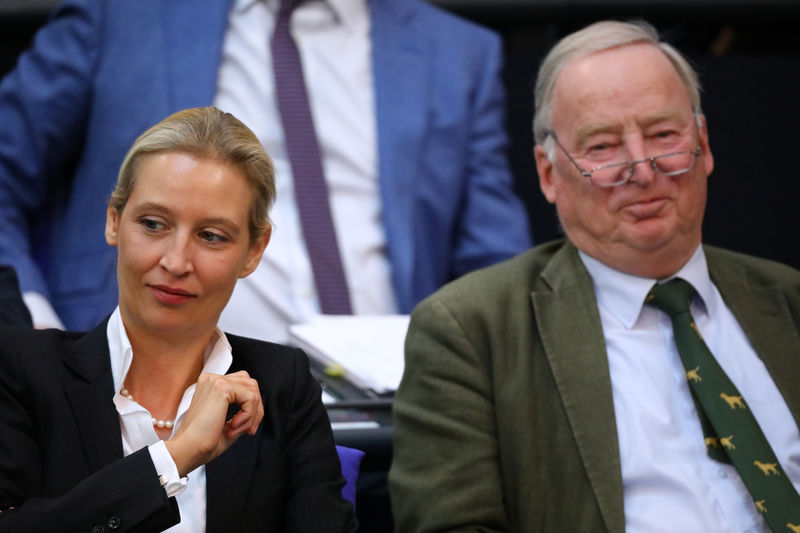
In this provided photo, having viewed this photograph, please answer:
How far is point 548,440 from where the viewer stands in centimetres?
141

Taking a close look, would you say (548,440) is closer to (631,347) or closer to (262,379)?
(631,347)

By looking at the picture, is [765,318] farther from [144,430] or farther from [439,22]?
[439,22]

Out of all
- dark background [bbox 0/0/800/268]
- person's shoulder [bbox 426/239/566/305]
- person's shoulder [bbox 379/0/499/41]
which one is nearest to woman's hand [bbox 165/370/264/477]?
person's shoulder [bbox 426/239/566/305]

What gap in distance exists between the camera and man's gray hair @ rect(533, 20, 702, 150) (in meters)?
1.60

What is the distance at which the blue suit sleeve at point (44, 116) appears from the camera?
6.73ft

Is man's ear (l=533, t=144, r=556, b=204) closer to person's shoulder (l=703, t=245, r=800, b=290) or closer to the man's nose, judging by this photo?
the man's nose

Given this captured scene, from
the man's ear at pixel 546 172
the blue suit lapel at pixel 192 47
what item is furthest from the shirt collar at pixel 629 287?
the blue suit lapel at pixel 192 47

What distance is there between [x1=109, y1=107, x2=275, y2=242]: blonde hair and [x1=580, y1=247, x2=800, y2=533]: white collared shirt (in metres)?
0.60

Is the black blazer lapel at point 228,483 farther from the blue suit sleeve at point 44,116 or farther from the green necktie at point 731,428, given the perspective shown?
the blue suit sleeve at point 44,116

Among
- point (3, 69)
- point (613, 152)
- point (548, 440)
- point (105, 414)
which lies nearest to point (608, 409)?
point (548, 440)

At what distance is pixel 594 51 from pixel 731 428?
0.57m

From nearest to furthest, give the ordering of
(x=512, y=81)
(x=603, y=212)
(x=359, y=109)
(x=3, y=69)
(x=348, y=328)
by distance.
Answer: (x=603, y=212), (x=348, y=328), (x=359, y=109), (x=3, y=69), (x=512, y=81)

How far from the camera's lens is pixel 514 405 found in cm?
141

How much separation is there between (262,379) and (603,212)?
0.64 meters
